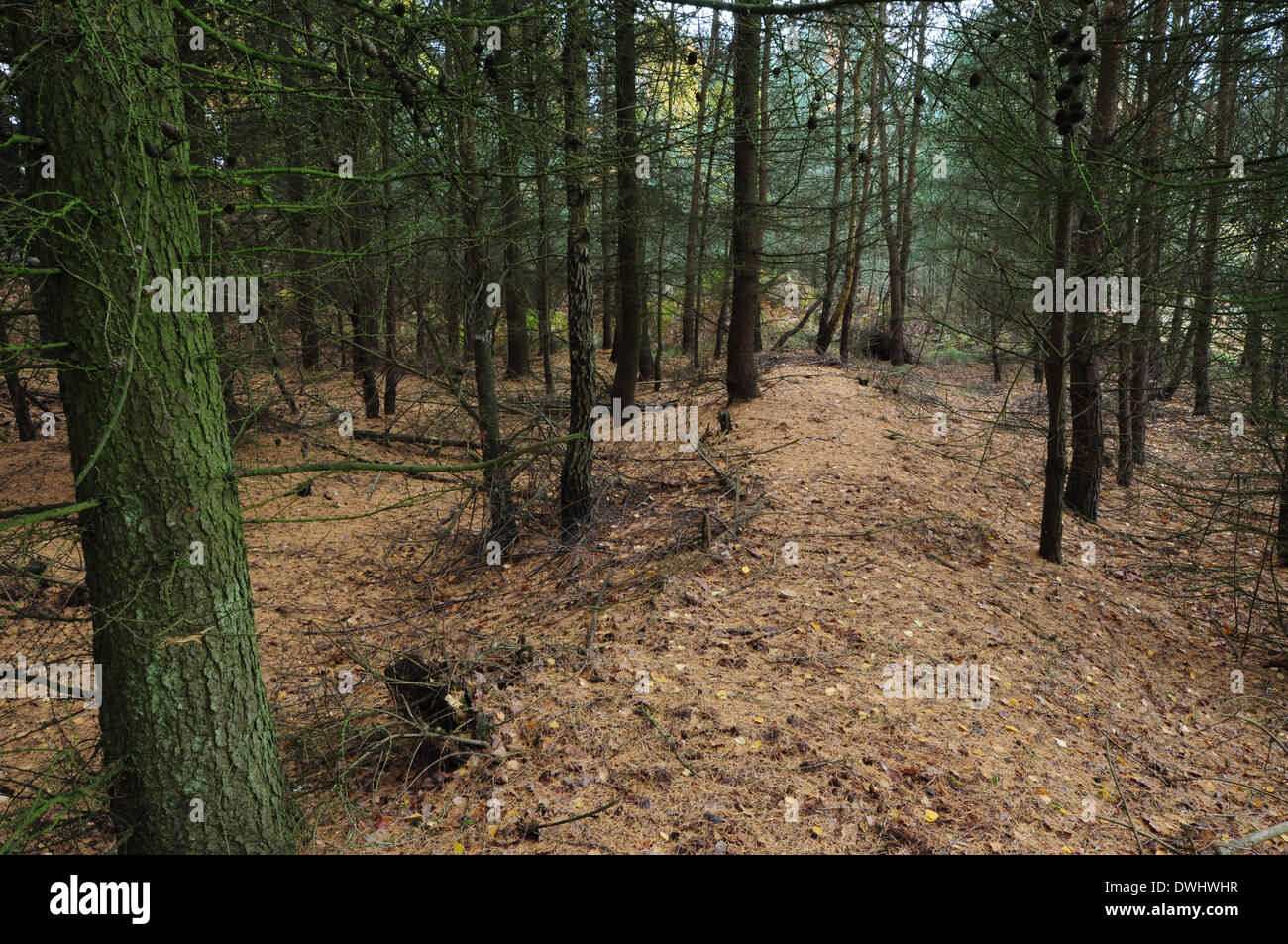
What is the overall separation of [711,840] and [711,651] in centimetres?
187

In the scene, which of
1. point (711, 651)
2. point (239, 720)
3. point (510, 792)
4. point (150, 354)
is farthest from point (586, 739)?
point (150, 354)

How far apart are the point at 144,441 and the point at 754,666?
12.9 feet

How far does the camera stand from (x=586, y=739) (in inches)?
170

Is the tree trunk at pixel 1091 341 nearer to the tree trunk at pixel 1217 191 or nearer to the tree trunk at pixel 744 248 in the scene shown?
the tree trunk at pixel 1217 191

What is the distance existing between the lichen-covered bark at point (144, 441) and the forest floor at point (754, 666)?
0.30 m

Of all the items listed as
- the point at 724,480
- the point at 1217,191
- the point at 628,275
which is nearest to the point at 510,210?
the point at 628,275

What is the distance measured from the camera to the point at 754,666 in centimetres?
508

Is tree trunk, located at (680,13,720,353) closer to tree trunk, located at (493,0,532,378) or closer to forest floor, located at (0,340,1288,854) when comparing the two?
tree trunk, located at (493,0,532,378)

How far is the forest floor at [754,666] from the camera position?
3.74 m

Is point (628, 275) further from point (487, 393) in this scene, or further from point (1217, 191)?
point (1217, 191)

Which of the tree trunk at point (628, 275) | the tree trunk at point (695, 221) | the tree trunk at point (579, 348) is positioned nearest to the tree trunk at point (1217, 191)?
the tree trunk at point (579, 348)

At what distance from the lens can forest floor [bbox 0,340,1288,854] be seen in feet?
12.3
